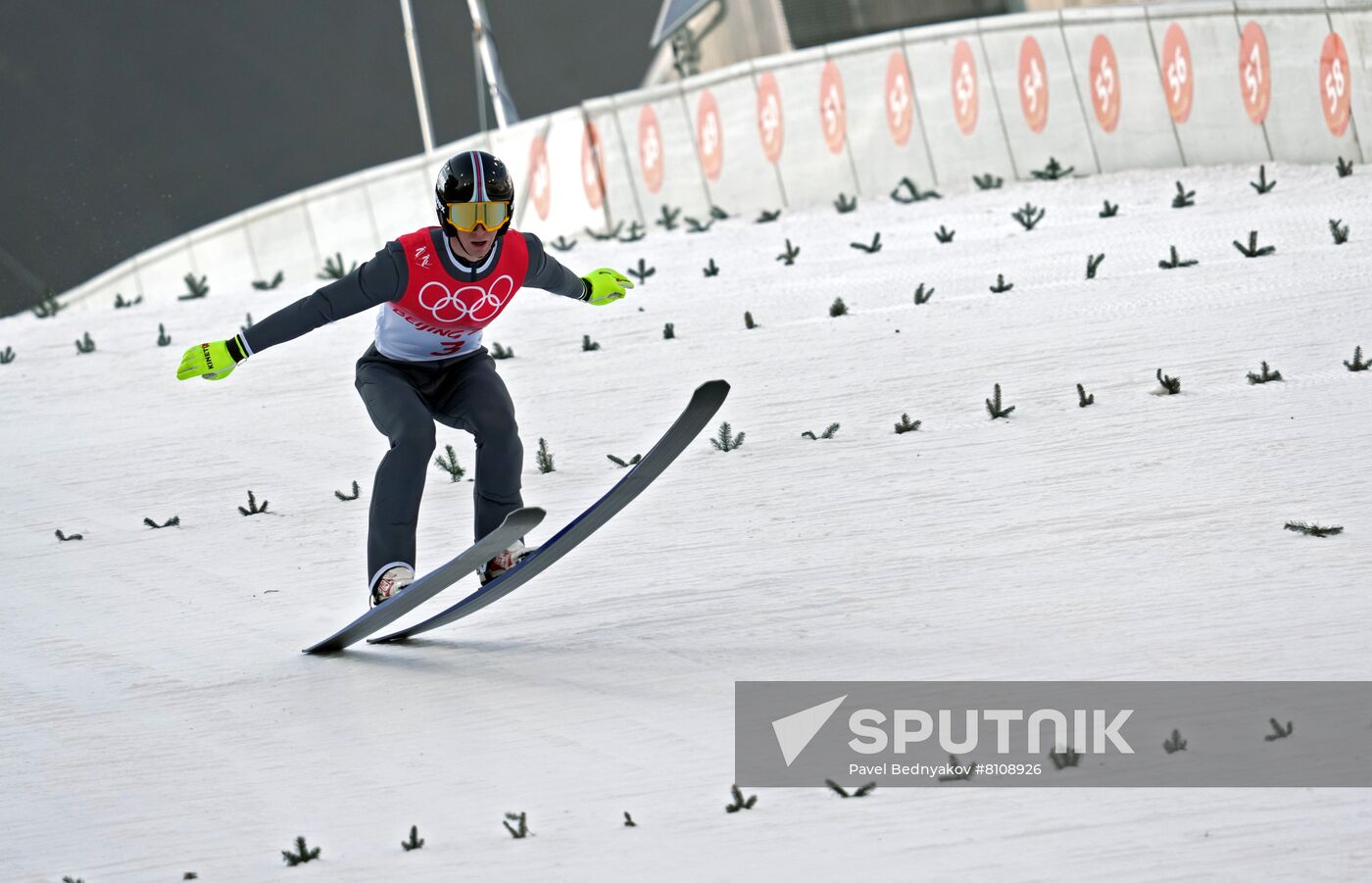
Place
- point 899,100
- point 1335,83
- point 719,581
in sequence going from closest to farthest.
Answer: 1. point 719,581
2. point 1335,83
3. point 899,100

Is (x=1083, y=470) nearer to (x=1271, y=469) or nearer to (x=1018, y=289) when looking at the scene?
(x=1271, y=469)

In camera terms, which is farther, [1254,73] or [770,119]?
[770,119]

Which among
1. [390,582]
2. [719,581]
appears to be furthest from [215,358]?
[719,581]

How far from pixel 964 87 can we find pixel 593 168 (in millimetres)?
4552

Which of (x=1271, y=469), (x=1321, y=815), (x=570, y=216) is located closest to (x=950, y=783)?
(x=1321, y=815)

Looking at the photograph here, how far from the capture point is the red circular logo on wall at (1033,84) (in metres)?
16.0

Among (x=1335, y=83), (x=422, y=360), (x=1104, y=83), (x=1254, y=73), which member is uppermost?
(x=1104, y=83)

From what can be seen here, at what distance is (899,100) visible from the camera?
17.2 m

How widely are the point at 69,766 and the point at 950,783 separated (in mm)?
2438

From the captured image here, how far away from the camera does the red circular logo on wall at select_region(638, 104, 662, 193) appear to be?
61.6ft

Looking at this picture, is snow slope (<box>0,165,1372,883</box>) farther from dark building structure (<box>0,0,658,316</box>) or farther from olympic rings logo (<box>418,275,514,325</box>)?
dark building structure (<box>0,0,658,316</box>)

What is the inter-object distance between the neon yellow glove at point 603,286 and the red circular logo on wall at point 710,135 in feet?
39.7

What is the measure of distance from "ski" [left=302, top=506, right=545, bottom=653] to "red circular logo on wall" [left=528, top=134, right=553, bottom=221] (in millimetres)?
14431

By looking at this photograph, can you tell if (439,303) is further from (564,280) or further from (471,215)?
(564,280)
